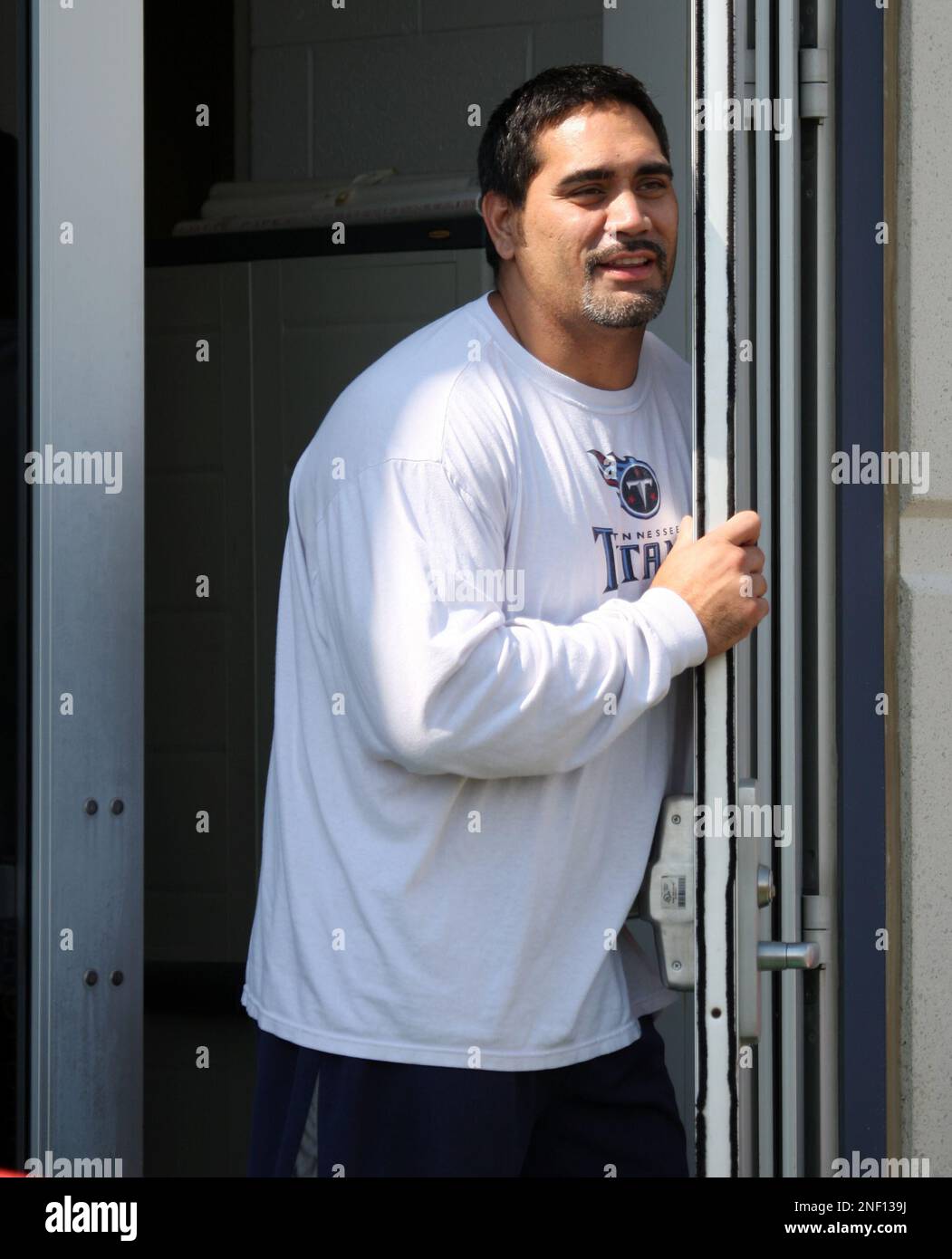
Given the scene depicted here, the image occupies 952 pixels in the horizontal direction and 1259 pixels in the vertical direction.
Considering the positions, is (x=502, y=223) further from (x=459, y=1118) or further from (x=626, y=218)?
(x=459, y=1118)

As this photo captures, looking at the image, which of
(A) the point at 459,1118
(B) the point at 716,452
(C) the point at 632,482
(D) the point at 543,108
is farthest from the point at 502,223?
(A) the point at 459,1118

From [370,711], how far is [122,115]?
1.05m

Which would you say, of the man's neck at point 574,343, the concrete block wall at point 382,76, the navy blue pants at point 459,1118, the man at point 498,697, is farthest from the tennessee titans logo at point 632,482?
the concrete block wall at point 382,76

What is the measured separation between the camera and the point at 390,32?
4.05m

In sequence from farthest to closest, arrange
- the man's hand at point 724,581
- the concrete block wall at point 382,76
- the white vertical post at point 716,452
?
the concrete block wall at point 382,76 < the man's hand at point 724,581 < the white vertical post at point 716,452

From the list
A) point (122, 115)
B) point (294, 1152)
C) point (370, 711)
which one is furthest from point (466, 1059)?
point (122, 115)

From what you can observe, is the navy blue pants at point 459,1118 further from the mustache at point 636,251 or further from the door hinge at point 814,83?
the door hinge at point 814,83

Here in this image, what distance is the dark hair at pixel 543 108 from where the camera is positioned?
2227mm

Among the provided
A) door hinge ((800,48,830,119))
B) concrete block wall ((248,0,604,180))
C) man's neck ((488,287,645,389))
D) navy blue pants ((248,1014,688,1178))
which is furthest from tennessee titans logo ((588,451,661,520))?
concrete block wall ((248,0,604,180))

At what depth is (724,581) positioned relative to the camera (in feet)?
6.39

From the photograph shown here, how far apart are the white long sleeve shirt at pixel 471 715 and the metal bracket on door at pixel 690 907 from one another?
0.24 ft

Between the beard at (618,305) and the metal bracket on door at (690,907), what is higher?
the beard at (618,305)

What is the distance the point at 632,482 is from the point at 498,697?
410mm
